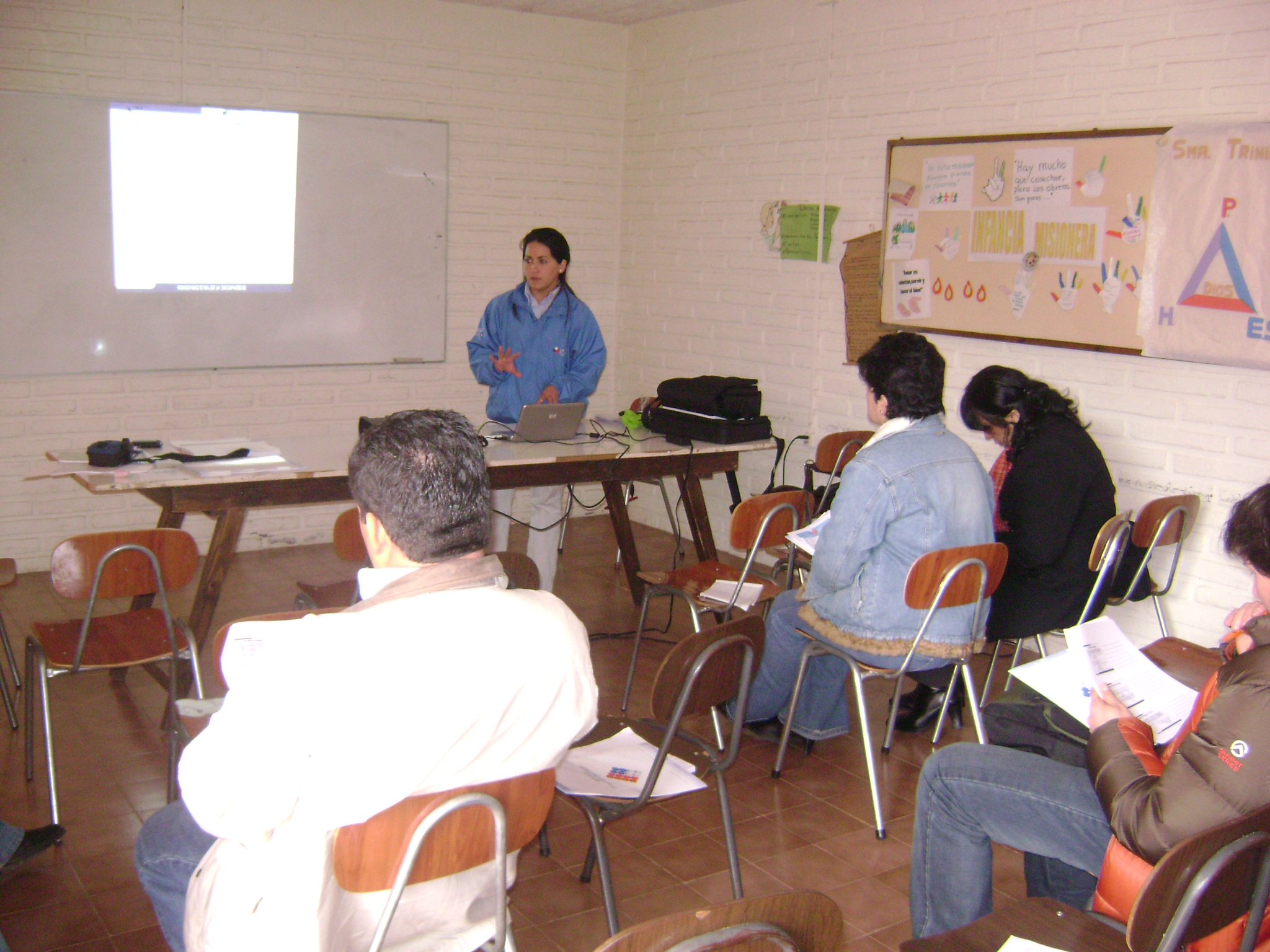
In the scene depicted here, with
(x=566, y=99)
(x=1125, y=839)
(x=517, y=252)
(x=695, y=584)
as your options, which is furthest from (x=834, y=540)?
(x=566, y=99)

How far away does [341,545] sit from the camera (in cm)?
295

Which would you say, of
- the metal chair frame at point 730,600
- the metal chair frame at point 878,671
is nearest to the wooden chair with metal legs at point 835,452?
the metal chair frame at point 730,600

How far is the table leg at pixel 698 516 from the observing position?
4320 millimetres

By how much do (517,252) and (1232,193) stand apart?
11.1ft

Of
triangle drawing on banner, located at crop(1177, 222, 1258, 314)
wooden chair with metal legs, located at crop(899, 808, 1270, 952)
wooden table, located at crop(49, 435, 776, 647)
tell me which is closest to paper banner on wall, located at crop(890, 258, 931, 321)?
wooden table, located at crop(49, 435, 776, 647)

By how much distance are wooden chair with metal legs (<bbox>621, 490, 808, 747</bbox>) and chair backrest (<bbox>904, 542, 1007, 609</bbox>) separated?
0.60 meters

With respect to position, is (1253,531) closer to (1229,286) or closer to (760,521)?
(760,521)

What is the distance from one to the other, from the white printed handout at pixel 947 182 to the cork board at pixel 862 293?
306 millimetres

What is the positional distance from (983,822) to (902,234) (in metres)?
3.03

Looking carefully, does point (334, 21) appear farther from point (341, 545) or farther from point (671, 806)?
point (671, 806)

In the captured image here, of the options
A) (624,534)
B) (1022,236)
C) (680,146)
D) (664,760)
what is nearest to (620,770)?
(664,760)

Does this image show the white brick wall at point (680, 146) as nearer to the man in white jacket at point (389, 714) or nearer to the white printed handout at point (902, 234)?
the white printed handout at point (902, 234)

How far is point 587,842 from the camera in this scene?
2.62 metres

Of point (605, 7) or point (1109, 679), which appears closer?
point (1109, 679)
